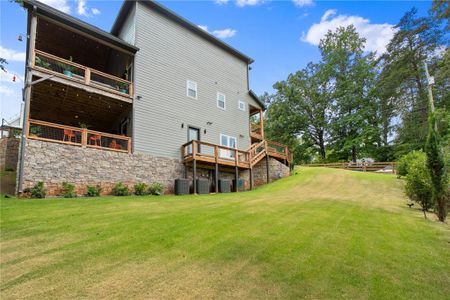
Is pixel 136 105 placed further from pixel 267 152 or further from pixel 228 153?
pixel 267 152

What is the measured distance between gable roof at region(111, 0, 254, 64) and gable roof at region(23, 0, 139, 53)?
3.21 m

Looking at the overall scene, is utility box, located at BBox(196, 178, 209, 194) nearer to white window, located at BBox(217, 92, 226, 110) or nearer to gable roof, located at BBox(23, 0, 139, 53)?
white window, located at BBox(217, 92, 226, 110)

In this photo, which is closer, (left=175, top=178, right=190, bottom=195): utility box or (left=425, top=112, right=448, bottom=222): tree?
→ (left=425, top=112, right=448, bottom=222): tree

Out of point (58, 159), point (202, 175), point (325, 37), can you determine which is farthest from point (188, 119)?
point (325, 37)

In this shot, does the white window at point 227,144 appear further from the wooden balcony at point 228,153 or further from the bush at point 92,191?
the bush at point 92,191

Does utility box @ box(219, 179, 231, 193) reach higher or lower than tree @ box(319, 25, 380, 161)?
lower

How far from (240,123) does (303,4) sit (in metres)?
8.59

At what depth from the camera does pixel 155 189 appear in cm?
1296

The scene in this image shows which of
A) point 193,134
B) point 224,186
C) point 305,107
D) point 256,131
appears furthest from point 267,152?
point 305,107

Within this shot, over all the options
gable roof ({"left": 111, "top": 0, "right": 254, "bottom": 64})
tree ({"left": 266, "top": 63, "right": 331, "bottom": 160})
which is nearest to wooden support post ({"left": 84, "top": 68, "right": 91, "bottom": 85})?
gable roof ({"left": 111, "top": 0, "right": 254, "bottom": 64})

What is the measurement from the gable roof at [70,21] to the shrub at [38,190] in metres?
7.04

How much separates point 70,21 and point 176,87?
609cm

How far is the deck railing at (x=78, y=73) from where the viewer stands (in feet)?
37.1

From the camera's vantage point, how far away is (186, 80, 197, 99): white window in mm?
16609
